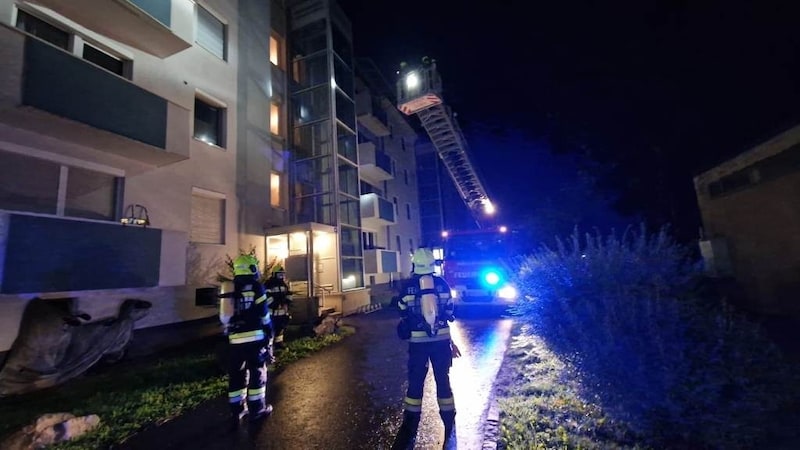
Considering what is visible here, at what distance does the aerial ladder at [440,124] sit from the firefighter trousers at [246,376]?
9483 mm

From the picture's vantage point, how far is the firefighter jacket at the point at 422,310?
3.80 meters

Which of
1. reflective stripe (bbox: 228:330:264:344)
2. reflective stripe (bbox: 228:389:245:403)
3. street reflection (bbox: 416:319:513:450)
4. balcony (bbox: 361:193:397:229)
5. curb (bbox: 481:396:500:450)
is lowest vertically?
street reflection (bbox: 416:319:513:450)

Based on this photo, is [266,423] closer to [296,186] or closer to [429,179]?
[296,186]

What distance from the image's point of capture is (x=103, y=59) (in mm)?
7199

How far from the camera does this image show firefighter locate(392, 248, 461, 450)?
364 centimetres

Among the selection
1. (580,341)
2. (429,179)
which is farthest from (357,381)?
(429,179)

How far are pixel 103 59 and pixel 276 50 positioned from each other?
835cm

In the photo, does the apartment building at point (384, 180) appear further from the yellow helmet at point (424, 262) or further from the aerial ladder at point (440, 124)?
the yellow helmet at point (424, 262)

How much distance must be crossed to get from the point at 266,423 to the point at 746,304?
11772mm

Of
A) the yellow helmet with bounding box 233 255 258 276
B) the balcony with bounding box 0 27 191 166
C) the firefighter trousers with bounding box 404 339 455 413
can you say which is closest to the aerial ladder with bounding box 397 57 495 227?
the balcony with bounding box 0 27 191 166

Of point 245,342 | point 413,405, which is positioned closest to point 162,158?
point 245,342

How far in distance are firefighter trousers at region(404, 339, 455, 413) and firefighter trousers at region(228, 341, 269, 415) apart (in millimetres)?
1889

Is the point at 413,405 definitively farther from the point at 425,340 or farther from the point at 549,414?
the point at 549,414

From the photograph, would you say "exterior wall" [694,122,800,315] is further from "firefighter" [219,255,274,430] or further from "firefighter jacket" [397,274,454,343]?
"firefighter" [219,255,274,430]
